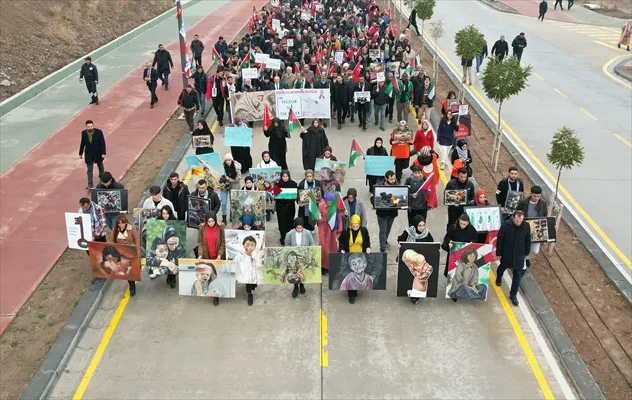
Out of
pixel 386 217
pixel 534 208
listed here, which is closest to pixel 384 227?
pixel 386 217

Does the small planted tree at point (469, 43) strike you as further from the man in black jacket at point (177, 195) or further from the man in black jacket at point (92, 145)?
the man in black jacket at point (177, 195)

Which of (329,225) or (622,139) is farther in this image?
(622,139)

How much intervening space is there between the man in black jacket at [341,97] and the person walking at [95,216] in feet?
28.7

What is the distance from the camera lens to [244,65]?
19609mm

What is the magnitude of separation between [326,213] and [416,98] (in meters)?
8.51

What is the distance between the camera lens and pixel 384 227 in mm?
10812

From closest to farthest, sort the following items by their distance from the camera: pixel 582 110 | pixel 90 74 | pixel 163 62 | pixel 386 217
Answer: pixel 386 217 < pixel 90 74 < pixel 582 110 < pixel 163 62

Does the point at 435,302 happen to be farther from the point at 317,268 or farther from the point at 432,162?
the point at 432,162

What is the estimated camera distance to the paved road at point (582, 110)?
547 inches

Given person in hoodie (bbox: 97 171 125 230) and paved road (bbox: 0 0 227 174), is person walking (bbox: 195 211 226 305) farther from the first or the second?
paved road (bbox: 0 0 227 174)

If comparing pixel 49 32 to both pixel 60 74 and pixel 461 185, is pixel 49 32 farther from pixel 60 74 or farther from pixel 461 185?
pixel 461 185

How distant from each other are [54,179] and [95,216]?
5.10 meters

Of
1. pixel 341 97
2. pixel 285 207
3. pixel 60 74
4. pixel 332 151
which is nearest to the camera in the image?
pixel 285 207

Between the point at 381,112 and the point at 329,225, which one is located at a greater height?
the point at 381,112
